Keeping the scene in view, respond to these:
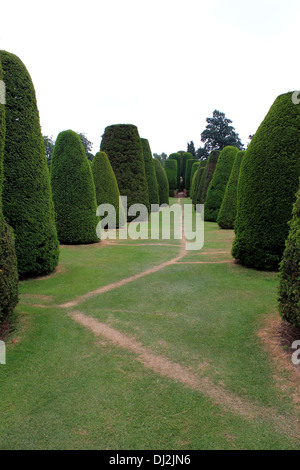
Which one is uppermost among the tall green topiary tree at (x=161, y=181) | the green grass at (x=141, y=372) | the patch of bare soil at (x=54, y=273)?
the tall green topiary tree at (x=161, y=181)

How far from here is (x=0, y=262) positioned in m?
4.13

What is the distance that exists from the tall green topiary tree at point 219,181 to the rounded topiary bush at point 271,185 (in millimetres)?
10583

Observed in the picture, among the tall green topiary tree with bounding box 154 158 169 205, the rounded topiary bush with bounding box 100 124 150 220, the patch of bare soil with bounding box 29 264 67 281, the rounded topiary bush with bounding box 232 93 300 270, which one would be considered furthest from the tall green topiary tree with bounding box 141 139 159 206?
the patch of bare soil with bounding box 29 264 67 281

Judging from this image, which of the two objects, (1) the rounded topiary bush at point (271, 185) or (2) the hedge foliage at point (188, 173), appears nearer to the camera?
(1) the rounded topiary bush at point (271, 185)

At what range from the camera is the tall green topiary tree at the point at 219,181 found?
18.2m

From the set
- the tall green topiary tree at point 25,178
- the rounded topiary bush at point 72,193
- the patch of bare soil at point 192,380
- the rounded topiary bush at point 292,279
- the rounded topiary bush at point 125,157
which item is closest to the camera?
the patch of bare soil at point 192,380

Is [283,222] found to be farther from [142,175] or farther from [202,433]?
[142,175]

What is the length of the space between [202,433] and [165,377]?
85cm

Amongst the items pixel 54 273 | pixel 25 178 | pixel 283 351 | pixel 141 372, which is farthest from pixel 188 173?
pixel 141 372

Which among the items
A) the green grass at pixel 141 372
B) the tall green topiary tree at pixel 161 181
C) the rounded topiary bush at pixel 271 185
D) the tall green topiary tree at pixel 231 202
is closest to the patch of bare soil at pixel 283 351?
the green grass at pixel 141 372

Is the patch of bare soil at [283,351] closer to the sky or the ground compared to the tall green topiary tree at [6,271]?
closer to the ground

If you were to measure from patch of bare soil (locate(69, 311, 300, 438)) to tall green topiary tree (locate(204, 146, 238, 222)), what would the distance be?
49.6 ft

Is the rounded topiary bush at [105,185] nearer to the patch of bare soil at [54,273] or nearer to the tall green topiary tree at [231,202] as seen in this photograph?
the tall green topiary tree at [231,202]

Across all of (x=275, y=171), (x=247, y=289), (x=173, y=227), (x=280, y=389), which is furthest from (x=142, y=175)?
(x=280, y=389)
